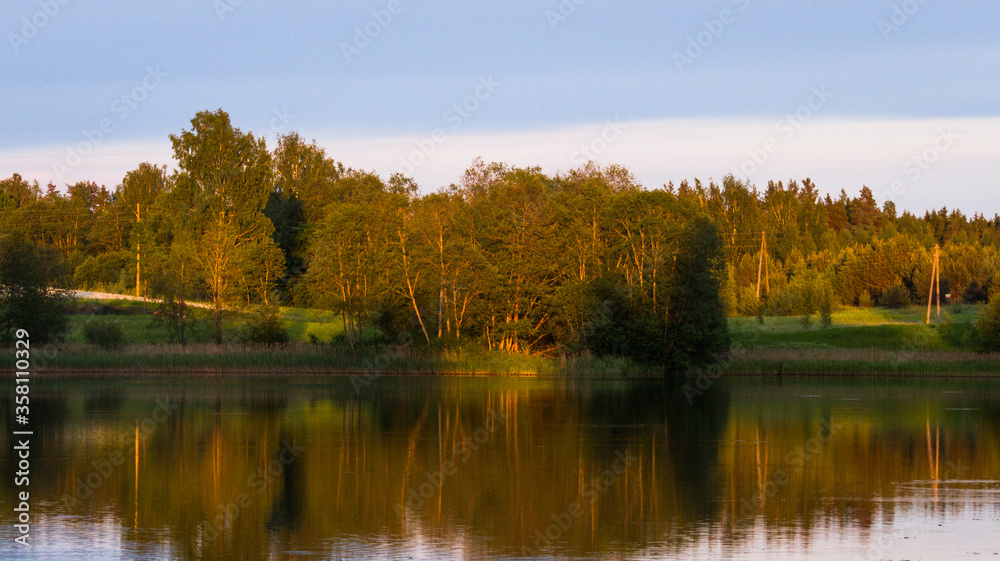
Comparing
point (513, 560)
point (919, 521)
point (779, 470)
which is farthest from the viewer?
point (779, 470)

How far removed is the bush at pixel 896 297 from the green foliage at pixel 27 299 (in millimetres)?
73004

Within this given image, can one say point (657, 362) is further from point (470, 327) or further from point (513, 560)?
point (513, 560)

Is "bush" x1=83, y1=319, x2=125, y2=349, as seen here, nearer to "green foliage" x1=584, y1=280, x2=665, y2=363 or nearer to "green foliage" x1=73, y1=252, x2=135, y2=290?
"green foliage" x1=584, y1=280, x2=665, y2=363

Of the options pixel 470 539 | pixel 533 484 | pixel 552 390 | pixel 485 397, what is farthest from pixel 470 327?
pixel 470 539

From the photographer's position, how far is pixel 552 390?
40062 mm

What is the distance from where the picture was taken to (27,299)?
5162 cm

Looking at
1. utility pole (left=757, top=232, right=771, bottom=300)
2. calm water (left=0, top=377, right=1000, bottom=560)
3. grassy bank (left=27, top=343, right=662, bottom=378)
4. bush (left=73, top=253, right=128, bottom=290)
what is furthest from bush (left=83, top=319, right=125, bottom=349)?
utility pole (left=757, top=232, right=771, bottom=300)

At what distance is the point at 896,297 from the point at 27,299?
75.4 m

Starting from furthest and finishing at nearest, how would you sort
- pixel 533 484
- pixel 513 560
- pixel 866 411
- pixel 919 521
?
pixel 866 411
pixel 533 484
pixel 919 521
pixel 513 560

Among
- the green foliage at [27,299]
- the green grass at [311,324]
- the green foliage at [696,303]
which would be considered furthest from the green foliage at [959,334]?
the green foliage at [27,299]

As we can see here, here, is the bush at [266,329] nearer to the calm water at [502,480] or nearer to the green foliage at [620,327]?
the green foliage at [620,327]

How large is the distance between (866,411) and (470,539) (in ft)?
71.4

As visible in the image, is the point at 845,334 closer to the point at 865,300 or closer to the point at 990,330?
the point at 990,330

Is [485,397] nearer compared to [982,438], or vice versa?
[982,438]
